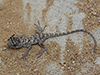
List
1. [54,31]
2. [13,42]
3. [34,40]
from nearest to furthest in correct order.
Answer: [13,42] → [34,40] → [54,31]

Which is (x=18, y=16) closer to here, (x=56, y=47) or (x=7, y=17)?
(x=7, y=17)

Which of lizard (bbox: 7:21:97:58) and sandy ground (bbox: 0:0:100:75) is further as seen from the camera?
lizard (bbox: 7:21:97:58)

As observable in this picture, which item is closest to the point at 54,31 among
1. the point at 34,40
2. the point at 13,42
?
the point at 34,40

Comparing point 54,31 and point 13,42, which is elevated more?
point 54,31

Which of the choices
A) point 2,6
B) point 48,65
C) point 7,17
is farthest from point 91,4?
point 2,6

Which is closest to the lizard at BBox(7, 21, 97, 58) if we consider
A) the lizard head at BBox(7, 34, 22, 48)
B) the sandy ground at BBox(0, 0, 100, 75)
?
the lizard head at BBox(7, 34, 22, 48)

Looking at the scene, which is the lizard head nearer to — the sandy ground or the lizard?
the lizard

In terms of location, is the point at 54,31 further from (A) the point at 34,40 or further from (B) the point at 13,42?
(B) the point at 13,42

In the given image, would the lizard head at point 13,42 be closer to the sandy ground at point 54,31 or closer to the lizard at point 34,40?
the lizard at point 34,40
